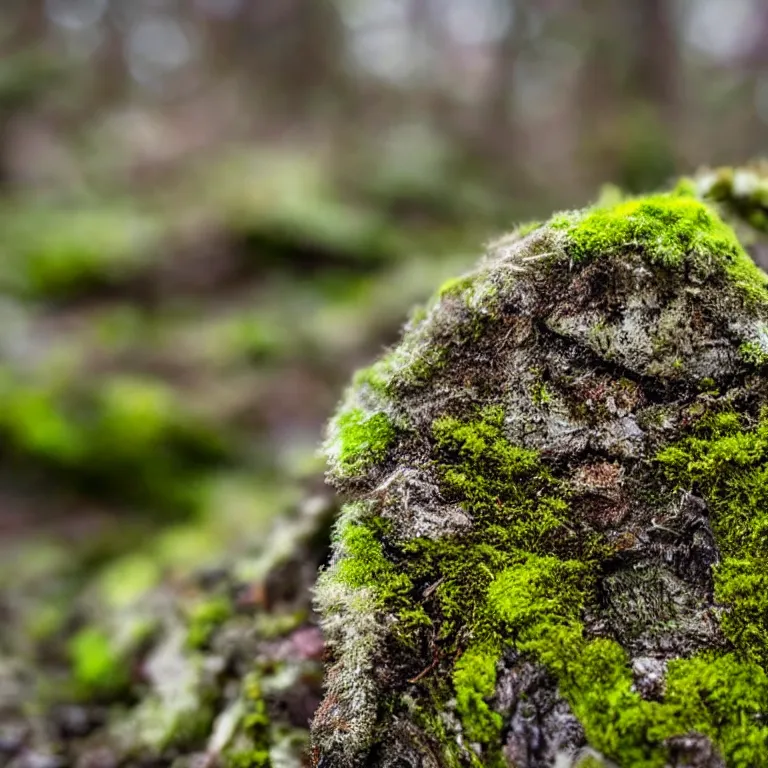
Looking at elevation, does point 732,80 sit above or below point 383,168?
above

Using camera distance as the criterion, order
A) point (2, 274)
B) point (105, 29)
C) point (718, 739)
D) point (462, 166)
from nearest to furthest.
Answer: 1. point (718, 739)
2. point (2, 274)
3. point (462, 166)
4. point (105, 29)

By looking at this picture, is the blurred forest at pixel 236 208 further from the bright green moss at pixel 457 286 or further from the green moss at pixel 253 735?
the bright green moss at pixel 457 286

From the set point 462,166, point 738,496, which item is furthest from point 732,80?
point 738,496

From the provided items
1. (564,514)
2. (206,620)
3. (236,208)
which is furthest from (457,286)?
(236,208)

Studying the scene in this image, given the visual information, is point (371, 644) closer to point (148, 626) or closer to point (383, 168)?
point (148, 626)

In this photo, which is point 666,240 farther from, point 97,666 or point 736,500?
point 97,666

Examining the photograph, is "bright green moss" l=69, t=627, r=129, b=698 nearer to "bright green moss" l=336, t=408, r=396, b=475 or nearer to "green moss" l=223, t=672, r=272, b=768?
"green moss" l=223, t=672, r=272, b=768
